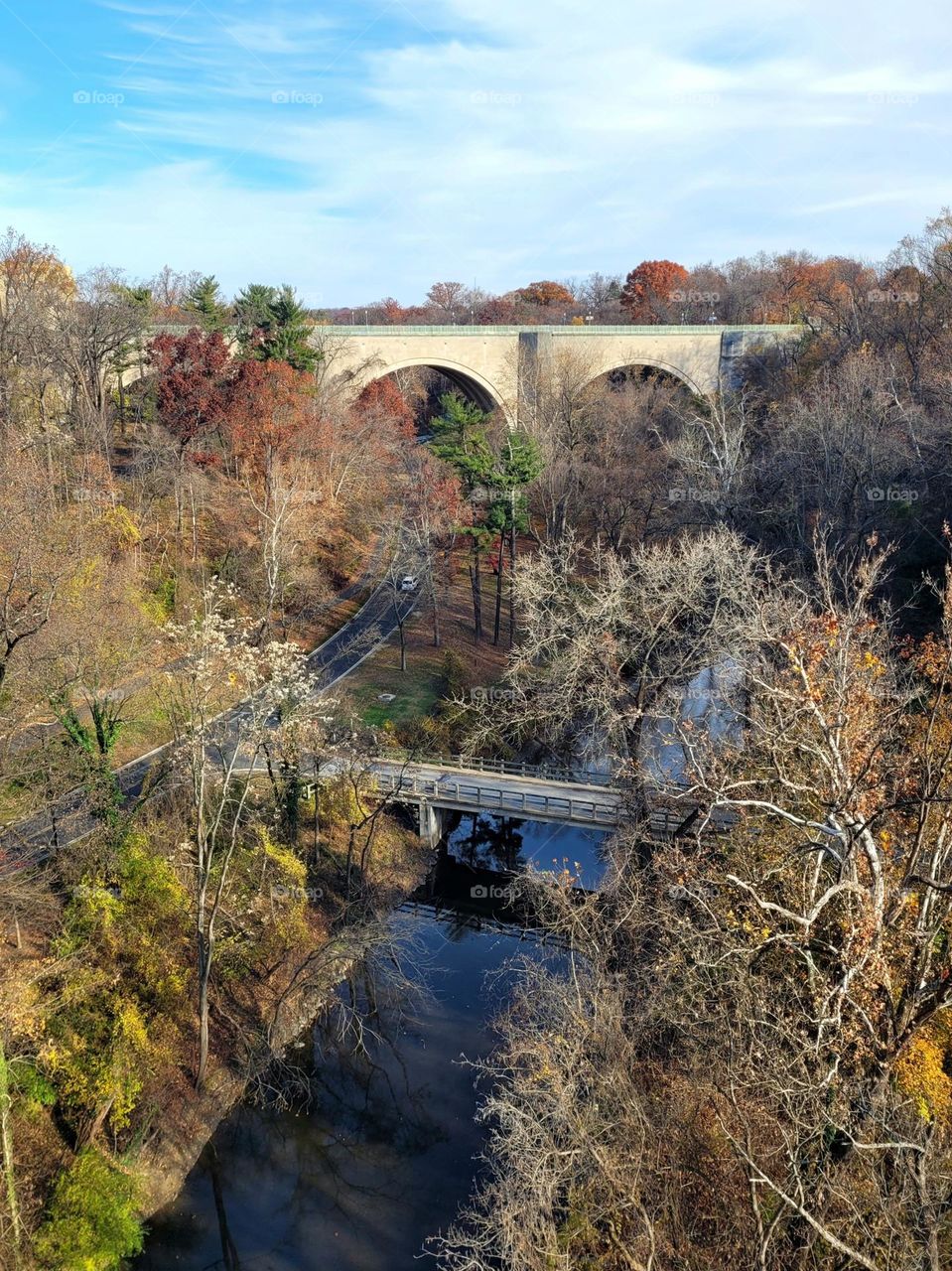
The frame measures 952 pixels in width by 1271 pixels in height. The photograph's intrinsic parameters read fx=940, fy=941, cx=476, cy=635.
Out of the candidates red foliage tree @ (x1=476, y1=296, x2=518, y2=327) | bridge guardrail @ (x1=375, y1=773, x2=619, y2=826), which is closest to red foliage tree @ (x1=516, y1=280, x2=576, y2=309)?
red foliage tree @ (x1=476, y1=296, x2=518, y2=327)

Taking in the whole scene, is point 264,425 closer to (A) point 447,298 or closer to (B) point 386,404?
(B) point 386,404

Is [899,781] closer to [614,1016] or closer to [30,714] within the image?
[614,1016]

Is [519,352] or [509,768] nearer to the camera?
[509,768]

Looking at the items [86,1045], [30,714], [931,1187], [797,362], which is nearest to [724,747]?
[931,1187]

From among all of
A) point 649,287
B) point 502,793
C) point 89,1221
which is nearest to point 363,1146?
point 89,1221

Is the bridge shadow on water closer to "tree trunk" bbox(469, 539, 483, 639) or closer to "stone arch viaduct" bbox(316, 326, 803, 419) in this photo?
"tree trunk" bbox(469, 539, 483, 639)

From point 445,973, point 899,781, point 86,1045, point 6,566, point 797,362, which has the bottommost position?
point 445,973
